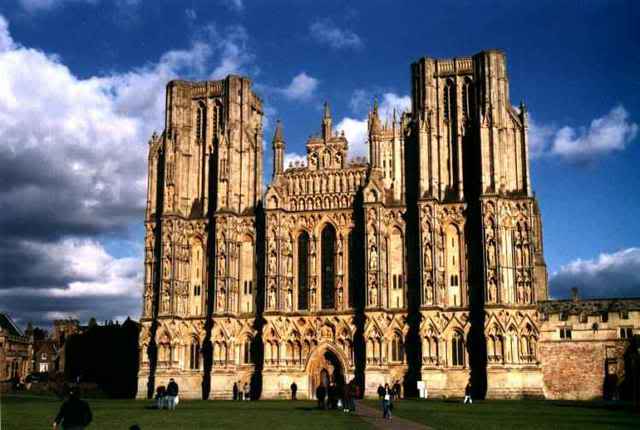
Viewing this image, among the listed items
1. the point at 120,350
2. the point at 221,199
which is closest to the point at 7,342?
the point at 120,350

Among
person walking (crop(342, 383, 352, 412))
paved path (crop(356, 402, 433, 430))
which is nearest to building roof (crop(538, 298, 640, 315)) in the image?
person walking (crop(342, 383, 352, 412))

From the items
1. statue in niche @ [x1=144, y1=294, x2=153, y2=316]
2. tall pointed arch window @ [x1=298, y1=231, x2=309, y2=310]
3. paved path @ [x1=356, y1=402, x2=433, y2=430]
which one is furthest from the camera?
statue in niche @ [x1=144, y1=294, x2=153, y2=316]

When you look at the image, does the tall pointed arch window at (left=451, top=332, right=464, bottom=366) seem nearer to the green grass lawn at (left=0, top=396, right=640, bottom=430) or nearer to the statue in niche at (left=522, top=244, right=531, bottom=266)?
the statue in niche at (left=522, top=244, right=531, bottom=266)

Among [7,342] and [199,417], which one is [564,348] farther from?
[7,342]

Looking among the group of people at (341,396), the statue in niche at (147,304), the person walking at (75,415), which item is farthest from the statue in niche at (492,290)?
the person walking at (75,415)

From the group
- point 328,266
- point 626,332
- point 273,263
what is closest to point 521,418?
point 626,332

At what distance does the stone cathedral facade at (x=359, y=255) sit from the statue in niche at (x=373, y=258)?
0.15 meters

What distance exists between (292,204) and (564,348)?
937 inches

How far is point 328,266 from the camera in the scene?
66062 mm

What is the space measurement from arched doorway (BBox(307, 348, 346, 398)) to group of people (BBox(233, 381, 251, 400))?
4933 millimetres

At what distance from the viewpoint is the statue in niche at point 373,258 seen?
206ft

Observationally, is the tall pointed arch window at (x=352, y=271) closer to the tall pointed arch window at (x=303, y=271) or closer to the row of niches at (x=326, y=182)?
the tall pointed arch window at (x=303, y=271)

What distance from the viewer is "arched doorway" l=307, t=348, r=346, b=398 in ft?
209

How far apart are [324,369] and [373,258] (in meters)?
9.61
